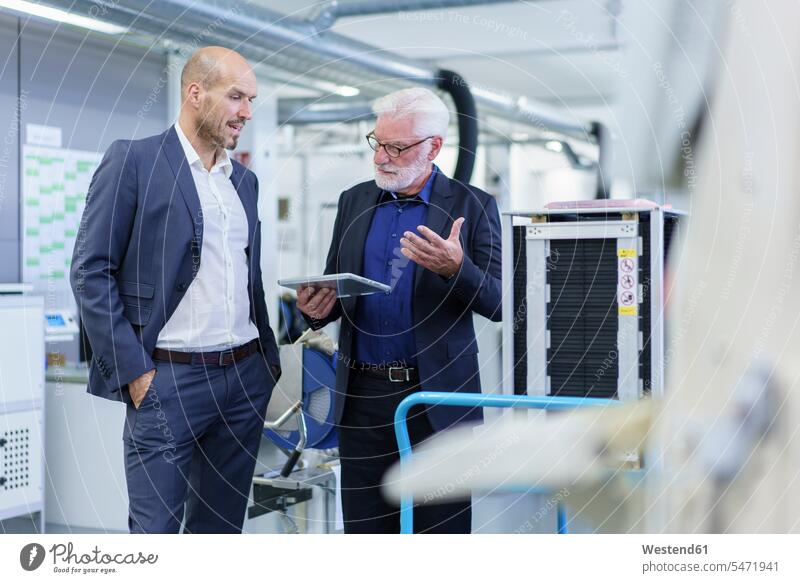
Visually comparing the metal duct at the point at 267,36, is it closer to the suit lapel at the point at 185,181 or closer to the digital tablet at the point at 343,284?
the suit lapel at the point at 185,181

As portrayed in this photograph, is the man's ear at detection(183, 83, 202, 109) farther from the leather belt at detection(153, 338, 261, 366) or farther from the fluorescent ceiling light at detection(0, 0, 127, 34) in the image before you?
the fluorescent ceiling light at detection(0, 0, 127, 34)

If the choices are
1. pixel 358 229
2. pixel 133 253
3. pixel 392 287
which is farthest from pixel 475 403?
pixel 133 253

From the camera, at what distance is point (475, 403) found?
207cm

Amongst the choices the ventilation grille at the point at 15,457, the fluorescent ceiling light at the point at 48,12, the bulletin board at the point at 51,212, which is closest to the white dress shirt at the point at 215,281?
the fluorescent ceiling light at the point at 48,12

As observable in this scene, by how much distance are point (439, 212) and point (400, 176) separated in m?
0.15

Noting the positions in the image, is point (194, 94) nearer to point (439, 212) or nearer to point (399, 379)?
point (439, 212)

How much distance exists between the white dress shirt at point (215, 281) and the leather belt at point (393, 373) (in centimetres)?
35

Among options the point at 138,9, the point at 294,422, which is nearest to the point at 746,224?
the point at 294,422

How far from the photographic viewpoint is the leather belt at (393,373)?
2.51 m

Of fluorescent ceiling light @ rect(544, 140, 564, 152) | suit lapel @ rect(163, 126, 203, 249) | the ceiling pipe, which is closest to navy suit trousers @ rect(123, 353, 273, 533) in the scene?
suit lapel @ rect(163, 126, 203, 249)

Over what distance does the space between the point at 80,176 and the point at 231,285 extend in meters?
2.61

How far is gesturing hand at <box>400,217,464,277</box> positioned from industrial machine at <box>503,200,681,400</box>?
20 centimetres

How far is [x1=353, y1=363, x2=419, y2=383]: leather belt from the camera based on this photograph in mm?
2510

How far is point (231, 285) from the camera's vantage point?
2463mm
